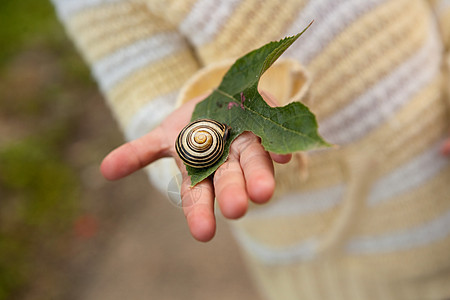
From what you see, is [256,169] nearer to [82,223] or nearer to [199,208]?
[199,208]

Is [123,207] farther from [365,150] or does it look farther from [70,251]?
[365,150]

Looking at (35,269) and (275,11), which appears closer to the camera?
(275,11)

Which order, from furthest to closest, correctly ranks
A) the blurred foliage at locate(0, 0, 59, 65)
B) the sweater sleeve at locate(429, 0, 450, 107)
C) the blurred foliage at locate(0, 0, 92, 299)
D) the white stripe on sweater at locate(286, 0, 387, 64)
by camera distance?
the blurred foliage at locate(0, 0, 59, 65) → the blurred foliage at locate(0, 0, 92, 299) → the sweater sleeve at locate(429, 0, 450, 107) → the white stripe on sweater at locate(286, 0, 387, 64)

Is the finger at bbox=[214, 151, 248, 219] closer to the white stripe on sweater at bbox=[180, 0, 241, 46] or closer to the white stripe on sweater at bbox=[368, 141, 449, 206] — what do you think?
the white stripe on sweater at bbox=[180, 0, 241, 46]

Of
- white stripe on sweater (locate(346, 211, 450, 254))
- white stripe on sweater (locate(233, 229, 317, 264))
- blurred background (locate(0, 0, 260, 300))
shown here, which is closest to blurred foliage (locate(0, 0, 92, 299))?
blurred background (locate(0, 0, 260, 300))

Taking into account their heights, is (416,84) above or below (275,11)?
below

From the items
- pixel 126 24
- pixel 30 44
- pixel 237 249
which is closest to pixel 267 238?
pixel 126 24
